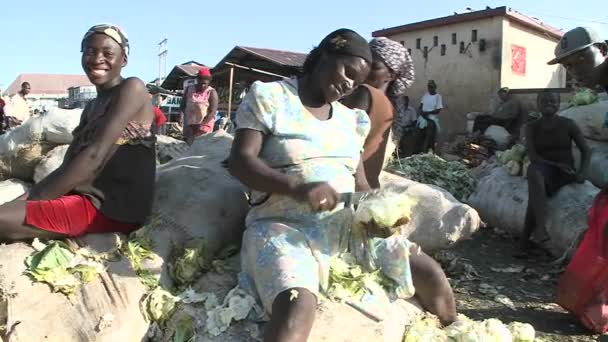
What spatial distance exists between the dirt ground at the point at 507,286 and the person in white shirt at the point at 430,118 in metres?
6.28

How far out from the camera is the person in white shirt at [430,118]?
38.0 feet

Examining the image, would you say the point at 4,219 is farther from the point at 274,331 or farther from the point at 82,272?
the point at 274,331

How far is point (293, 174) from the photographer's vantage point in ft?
8.00

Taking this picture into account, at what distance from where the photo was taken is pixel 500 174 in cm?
582

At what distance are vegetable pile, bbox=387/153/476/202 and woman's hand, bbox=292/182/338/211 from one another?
4.26m

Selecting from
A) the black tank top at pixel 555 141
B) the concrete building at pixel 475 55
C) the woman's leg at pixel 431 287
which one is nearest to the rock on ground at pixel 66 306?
the woman's leg at pixel 431 287

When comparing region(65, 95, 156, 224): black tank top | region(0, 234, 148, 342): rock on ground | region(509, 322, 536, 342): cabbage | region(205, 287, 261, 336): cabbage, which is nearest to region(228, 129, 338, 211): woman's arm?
region(205, 287, 261, 336): cabbage

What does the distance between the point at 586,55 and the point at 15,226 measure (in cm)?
298

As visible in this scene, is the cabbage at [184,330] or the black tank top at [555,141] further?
the black tank top at [555,141]

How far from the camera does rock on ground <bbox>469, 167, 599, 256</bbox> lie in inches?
183

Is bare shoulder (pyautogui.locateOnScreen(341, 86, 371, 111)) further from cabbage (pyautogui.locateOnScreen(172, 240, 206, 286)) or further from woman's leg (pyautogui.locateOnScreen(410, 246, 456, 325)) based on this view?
cabbage (pyautogui.locateOnScreen(172, 240, 206, 286))

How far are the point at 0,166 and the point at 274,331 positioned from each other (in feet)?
8.83

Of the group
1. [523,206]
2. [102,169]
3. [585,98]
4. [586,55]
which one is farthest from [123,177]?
[585,98]

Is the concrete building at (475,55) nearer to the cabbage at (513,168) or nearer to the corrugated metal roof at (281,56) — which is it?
the corrugated metal roof at (281,56)
